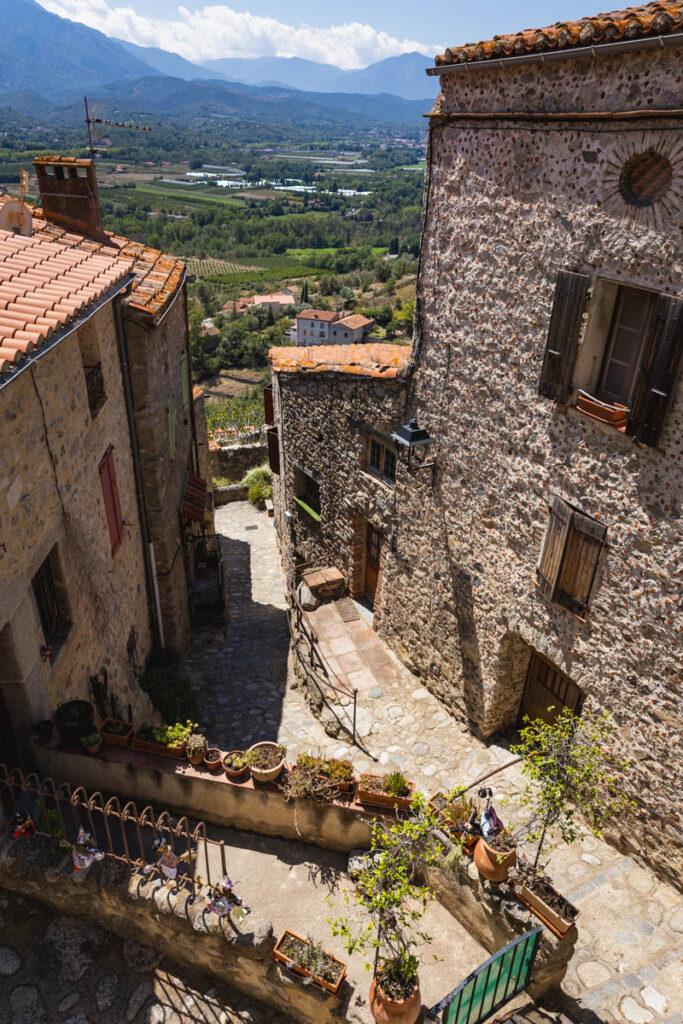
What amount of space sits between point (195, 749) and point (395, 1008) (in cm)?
341

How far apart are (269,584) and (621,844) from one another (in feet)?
40.1

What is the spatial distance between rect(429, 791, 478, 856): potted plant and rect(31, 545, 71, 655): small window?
4.88m

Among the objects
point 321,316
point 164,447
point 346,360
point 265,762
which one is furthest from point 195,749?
point 321,316

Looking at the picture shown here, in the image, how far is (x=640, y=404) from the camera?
21.4 feet

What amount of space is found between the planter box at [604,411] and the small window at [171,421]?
7.77 meters

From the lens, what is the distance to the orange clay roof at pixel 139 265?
9.98 meters

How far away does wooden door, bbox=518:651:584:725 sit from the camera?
29.4ft

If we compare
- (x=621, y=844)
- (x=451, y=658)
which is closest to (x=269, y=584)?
(x=451, y=658)

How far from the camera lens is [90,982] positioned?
6129mm

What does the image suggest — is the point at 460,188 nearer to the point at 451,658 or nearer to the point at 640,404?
the point at 640,404

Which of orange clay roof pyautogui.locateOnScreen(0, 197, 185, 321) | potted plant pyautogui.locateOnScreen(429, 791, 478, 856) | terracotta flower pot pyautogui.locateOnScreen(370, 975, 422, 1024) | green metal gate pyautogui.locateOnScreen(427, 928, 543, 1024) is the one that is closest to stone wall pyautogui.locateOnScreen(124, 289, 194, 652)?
orange clay roof pyautogui.locateOnScreen(0, 197, 185, 321)

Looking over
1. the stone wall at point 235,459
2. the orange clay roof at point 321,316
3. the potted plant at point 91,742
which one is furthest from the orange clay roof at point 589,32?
the orange clay roof at point 321,316

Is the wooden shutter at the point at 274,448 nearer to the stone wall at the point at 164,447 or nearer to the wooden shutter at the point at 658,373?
the stone wall at the point at 164,447

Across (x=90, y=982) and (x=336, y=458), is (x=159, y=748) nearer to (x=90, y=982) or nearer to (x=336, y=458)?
(x=90, y=982)
